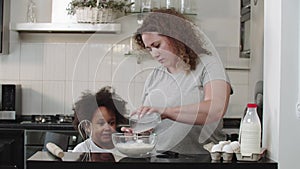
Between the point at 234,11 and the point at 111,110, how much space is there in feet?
7.67

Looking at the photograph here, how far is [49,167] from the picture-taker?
1569 millimetres

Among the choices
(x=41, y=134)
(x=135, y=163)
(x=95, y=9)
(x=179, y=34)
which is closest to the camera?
(x=135, y=163)

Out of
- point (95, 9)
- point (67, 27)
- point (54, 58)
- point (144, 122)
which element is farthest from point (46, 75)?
point (144, 122)

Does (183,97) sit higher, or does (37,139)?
(183,97)

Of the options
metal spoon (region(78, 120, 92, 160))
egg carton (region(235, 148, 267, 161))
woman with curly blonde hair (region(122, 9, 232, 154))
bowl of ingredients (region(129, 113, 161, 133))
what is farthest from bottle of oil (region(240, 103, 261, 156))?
metal spoon (region(78, 120, 92, 160))

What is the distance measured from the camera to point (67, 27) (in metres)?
3.75

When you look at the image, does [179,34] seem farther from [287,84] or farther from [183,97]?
[287,84]

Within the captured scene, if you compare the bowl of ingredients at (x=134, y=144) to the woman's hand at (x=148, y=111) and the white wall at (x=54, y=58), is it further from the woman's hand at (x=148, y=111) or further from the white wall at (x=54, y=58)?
the white wall at (x=54, y=58)

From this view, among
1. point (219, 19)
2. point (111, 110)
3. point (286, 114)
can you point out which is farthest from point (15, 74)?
point (286, 114)

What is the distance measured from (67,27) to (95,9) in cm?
26

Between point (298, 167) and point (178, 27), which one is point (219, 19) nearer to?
point (178, 27)

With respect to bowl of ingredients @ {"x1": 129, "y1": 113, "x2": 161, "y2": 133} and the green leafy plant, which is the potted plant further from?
bowl of ingredients @ {"x1": 129, "y1": 113, "x2": 161, "y2": 133}

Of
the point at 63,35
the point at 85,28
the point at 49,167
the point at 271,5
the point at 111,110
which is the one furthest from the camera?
the point at 63,35

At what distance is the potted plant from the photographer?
370 cm
